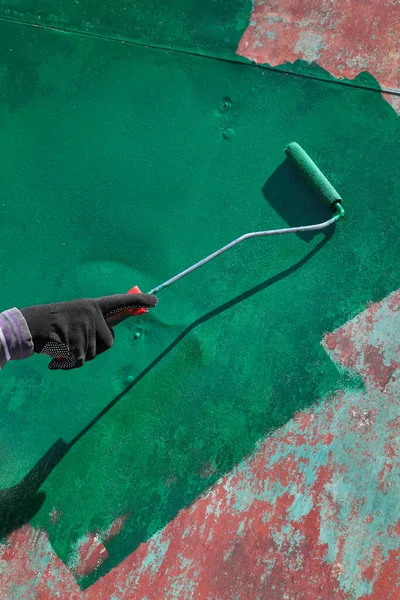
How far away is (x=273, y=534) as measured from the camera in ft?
10.5

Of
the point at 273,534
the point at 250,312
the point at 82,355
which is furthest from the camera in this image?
the point at 250,312

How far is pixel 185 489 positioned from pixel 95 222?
1691mm

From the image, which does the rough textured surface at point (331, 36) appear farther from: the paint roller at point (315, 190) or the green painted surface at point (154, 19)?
the paint roller at point (315, 190)

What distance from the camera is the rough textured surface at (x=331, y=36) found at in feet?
11.8

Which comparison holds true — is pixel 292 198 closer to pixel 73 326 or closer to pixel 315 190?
pixel 315 190

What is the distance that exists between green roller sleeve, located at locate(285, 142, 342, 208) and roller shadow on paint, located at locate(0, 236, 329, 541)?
42 centimetres

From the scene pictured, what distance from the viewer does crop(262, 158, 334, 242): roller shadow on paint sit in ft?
11.5

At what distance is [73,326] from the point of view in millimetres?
2779

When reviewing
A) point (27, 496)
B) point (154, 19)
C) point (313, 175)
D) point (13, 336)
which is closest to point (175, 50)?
point (154, 19)

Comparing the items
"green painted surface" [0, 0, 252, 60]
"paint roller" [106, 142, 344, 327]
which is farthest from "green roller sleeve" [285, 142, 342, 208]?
"green painted surface" [0, 0, 252, 60]

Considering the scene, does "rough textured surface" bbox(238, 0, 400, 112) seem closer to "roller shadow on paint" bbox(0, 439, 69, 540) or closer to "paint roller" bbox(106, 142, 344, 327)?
"paint roller" bbox(106, 142, 344, 327)

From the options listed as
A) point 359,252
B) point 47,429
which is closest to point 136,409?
point 47,429

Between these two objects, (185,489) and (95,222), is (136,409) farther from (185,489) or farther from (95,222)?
(95,222)

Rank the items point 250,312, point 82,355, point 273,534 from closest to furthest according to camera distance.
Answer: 1. point 82,355
2. point 273,534
3. point 250,312
